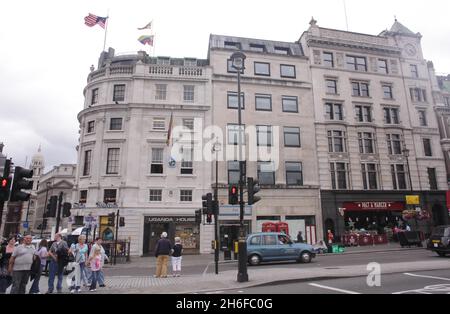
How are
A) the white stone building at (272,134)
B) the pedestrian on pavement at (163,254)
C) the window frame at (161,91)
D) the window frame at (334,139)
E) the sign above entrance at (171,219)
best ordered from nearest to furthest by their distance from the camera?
the pedestrian on pavement at (163,254)
the sign above entrance at (171,219)
the white stone building at (272,134)
the window frame at (161,91)
the window frame at (334,139)

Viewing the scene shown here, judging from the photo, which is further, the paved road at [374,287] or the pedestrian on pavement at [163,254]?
the pedestrian on pavement at [163,254]

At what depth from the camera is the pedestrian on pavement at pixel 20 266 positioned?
912cm

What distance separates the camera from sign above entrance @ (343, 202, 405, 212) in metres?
31.1

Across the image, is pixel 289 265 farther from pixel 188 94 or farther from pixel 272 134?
pixel 188 94

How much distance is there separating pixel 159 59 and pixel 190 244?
20.1m

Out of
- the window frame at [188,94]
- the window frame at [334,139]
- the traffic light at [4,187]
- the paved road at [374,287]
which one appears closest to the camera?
the traffic light at [4,187]

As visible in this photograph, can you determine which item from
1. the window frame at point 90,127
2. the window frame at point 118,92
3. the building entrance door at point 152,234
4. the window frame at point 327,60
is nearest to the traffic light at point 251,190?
the building entrance door at point 152,234

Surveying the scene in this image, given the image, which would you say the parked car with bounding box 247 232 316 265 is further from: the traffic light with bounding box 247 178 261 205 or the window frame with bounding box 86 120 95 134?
the window frame with bounding box 86 120 95 134

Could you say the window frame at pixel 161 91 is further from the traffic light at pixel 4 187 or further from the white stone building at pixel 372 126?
the traffic light at pixel 4 187

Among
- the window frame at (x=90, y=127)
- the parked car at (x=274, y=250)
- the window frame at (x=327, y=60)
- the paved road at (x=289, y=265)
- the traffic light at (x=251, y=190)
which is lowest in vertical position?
the paved road at (x=289, y=265)

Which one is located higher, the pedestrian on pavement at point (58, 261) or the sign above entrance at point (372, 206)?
the sign above entrance at point (372, 206)

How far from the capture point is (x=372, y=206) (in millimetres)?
31344

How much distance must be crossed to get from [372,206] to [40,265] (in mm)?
29906
